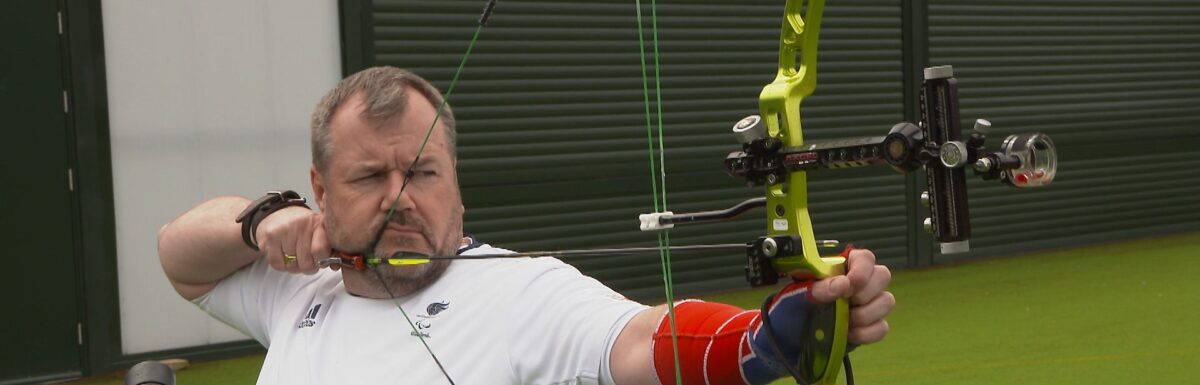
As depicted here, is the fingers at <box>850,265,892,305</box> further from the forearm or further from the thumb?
the forearm

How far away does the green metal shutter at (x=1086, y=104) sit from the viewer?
819 centimetres

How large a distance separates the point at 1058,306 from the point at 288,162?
337 centimetres

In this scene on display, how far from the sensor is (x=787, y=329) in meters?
1.34

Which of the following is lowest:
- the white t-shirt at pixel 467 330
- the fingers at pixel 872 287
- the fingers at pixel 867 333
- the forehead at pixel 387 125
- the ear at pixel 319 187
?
the white t-shirt at pixel 467 330

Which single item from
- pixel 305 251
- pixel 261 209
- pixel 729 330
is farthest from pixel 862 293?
pixel 261 209

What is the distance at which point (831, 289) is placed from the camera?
127 centimetres

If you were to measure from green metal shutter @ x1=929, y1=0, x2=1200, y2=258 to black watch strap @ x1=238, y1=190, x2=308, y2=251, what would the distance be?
20.6ft

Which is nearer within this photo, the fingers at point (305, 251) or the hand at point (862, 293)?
the hand at point (862, 293)

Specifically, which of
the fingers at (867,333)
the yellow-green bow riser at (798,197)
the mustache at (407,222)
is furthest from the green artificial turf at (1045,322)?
the fingers at (867,333)

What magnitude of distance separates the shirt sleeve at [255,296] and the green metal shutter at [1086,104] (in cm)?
619

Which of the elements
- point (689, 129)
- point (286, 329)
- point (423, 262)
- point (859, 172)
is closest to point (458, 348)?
point (423, 262)

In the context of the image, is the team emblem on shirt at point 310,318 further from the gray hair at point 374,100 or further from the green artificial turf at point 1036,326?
the green artificial turf at point 1036,326

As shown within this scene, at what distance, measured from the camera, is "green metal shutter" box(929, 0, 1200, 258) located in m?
8.19

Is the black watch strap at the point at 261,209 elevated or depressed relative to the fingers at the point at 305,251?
elevated
